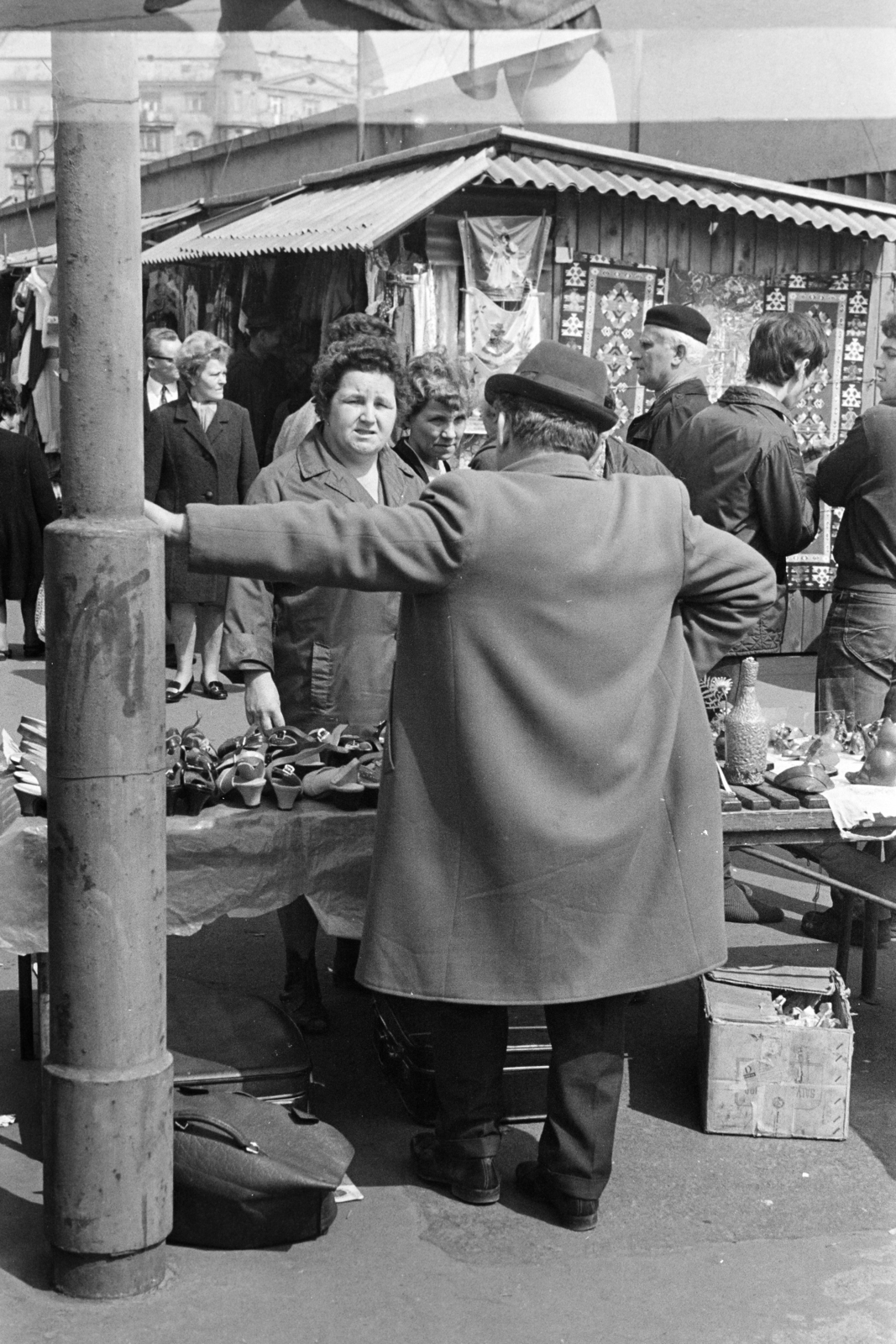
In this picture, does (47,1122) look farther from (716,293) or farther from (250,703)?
(716,293)

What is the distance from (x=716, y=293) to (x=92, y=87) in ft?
25.7

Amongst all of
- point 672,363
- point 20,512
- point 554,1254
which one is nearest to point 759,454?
point 672,363

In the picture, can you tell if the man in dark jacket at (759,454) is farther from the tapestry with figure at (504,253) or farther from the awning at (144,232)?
the awning at (144,232)

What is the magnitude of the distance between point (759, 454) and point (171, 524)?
266 centimetres

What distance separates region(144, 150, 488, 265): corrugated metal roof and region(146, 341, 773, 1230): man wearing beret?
207 inches

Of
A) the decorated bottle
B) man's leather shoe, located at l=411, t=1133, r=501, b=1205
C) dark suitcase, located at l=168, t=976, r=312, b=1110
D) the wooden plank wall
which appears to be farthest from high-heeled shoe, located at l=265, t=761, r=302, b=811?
the wooden plank wall

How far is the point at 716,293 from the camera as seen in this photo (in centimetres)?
1011

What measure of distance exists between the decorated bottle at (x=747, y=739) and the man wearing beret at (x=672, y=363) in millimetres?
1839

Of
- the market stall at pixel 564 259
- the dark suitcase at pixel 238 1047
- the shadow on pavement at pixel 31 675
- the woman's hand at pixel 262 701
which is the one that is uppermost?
the market stall at pixel 564 259

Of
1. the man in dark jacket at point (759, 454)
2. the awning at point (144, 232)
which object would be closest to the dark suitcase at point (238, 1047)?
the man in dark jacket at point (759, 454)

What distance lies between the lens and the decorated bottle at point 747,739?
4.04 meters

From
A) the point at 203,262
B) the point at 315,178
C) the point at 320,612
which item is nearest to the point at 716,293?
the point at 315,178

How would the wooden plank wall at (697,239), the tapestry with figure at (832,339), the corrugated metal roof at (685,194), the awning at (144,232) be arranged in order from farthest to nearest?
the awning at (144,232) < the tapestry with figure at (832,339) < the wooden plank wall at (697,239) < the corrugated metal roof at (685,194)

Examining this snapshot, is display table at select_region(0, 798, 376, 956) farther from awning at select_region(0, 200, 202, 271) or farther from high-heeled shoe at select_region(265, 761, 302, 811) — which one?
awning at select_region(0, 200, 202, 271)
